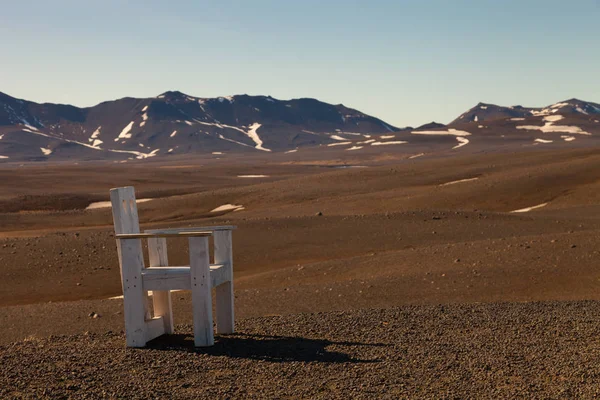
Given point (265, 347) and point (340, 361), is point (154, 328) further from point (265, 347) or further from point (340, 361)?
point (340, 361)

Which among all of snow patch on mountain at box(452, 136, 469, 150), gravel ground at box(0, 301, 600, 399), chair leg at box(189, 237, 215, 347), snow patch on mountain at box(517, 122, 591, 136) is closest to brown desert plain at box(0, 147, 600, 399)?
gravel ground at box(0, 301, 600, 399)

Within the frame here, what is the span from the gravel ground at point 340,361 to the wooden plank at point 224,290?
226 mm

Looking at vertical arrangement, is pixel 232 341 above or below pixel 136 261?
below

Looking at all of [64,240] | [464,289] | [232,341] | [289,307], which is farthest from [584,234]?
[64,240]

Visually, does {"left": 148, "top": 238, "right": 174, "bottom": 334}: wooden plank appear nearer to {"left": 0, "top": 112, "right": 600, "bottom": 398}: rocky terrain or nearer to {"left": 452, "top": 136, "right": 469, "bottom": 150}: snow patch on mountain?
{"left": 0, "top": 112, "right": 600, "bottom": 398}: rocky terrain

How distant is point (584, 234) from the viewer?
1670 cm

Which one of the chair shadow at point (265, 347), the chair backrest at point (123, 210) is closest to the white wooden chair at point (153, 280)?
the chair backrest at point (123, 210)

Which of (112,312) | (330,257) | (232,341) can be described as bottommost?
A: (330,257)

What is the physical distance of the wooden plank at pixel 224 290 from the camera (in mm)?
9156

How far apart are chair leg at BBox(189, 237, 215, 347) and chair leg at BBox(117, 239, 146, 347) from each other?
0.59 meters

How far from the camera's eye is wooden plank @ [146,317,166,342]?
28.2 ft

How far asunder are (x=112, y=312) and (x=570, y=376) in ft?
23.3

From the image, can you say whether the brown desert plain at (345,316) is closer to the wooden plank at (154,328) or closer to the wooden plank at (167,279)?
the wooden plank at (154,328)

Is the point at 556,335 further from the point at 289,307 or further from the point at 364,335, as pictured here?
the point at 289,307
